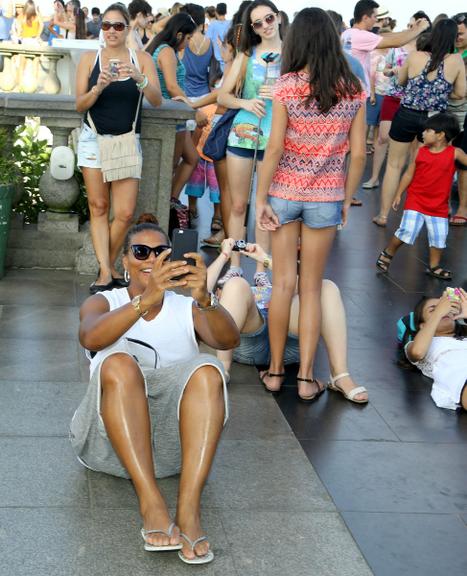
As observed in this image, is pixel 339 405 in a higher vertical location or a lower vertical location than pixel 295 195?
lower

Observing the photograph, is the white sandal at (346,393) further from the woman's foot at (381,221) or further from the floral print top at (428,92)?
the woman's foot at (381,221)

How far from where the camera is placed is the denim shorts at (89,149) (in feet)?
23.1

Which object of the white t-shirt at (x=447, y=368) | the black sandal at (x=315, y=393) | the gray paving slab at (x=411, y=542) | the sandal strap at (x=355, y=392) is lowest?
the black sandal at (x=315, y=393)

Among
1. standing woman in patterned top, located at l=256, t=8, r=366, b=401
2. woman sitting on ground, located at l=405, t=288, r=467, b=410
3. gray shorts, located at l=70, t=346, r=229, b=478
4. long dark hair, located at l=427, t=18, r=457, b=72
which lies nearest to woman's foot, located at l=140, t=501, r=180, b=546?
gray shorts, located at l=70, t=346, r=229, b=478

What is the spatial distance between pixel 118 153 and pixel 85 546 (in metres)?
3.75

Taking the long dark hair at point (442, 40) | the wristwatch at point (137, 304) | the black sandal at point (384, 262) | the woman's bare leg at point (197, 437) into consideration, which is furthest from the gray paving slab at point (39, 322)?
the long dark hair at point (442, 40)

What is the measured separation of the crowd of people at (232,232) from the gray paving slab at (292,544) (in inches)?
7.9

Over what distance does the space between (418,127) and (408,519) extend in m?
6.07

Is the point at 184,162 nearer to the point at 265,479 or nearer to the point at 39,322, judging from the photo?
the point at 39,322

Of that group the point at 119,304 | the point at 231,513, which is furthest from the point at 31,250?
the point at 231,513

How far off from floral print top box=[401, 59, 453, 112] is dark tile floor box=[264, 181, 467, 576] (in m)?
2.73

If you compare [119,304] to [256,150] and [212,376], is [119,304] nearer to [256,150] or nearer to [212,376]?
[212,376]

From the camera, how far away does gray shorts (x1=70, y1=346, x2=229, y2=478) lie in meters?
3.92

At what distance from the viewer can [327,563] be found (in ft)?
12.2
